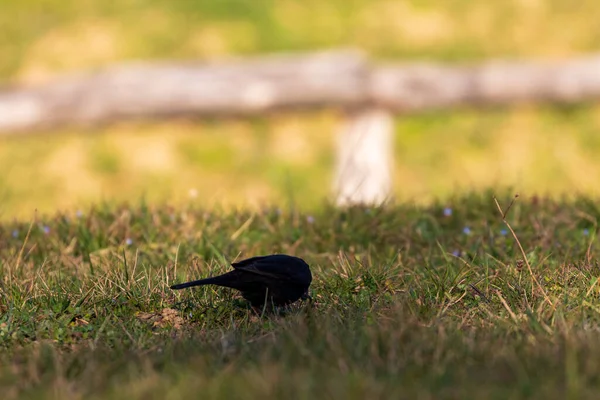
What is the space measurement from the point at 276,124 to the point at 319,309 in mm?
7275

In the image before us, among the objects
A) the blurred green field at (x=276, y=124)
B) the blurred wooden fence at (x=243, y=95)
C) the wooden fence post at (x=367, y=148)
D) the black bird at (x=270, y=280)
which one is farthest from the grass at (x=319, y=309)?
the blurred green field at (x=276, y=124)

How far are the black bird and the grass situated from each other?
10cm

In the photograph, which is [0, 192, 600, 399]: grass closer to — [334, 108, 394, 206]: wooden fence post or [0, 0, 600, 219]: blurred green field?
[334, 108, 394, 206]: wooden fence post

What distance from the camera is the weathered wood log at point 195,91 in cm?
888

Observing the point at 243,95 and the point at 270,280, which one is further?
the point at 243,95

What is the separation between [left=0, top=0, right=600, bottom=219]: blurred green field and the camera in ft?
34.2

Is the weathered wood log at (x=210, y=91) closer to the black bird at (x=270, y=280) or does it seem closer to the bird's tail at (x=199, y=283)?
the black bird at (x=270, y=280)

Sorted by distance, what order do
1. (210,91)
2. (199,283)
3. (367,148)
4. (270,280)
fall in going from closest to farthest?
1. (199,283)
2. (270,280)
3. (210,91)
4. (367,148)

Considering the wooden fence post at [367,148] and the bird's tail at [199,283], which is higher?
the bird's tail at [199,283]

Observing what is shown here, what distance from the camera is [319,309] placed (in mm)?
4074

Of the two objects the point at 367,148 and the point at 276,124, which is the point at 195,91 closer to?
the point at 367,148

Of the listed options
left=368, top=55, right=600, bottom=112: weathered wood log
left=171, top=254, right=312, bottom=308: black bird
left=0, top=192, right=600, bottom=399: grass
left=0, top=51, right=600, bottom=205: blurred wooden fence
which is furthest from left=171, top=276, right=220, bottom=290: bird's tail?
left=368, top=55, right=600, bottom=112: weathered wood log

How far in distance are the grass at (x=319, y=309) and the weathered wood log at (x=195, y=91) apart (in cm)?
282

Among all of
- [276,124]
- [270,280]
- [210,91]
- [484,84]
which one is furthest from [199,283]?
[276,124]
